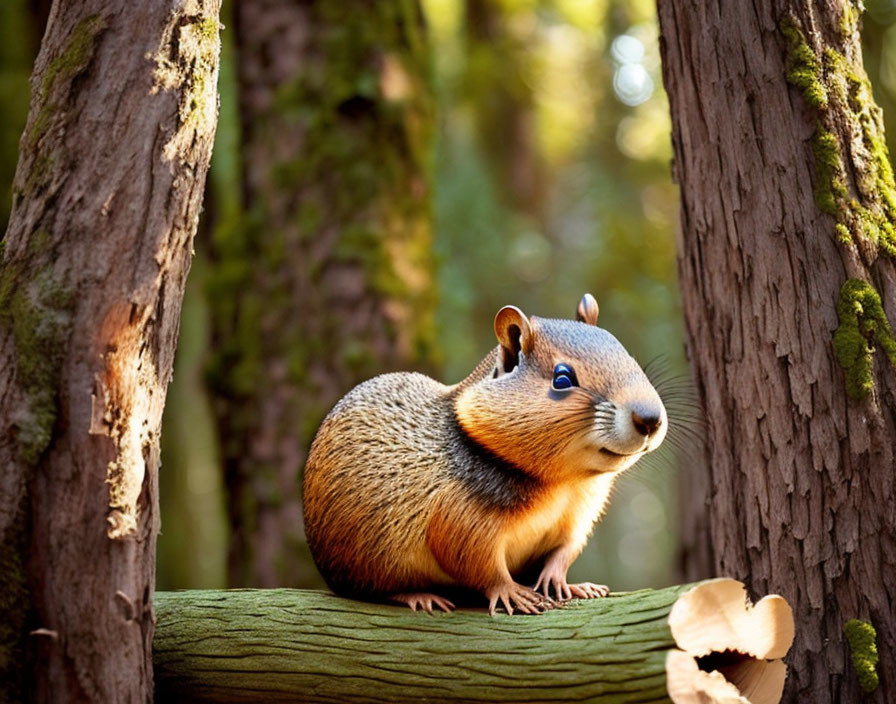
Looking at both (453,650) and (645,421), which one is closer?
(645,421)

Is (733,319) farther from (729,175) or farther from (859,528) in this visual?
(859,528)

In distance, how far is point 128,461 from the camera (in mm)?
3445

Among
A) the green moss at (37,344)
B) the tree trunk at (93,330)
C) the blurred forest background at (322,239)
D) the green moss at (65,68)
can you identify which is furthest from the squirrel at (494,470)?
the green moss at (65,68)

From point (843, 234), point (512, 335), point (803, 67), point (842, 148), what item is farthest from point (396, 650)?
point (803, 67)

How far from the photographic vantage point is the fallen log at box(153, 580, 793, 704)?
3.21m

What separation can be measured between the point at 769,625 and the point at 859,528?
0.80m

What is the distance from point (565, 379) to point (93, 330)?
169 centimetres

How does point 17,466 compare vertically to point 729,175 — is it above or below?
below

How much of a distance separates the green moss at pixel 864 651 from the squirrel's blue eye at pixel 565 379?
148 centimetres

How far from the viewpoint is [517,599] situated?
12.2ft

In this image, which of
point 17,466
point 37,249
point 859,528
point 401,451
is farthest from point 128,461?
point 859,528

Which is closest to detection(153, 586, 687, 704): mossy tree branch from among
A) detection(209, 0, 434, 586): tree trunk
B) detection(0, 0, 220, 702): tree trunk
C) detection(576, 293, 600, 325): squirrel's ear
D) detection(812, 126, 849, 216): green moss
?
detection(0, 0, 220, 702): tree trunk

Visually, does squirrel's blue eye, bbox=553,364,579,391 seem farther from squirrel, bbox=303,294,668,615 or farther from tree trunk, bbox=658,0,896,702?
tree trunk, bbox=658,0,896,702

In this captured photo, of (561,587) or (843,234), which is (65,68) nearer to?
(561,587)
